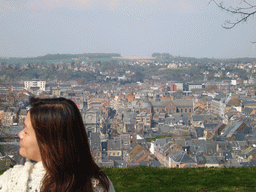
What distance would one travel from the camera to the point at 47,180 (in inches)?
27.9

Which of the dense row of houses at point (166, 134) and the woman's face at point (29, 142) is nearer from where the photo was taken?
the woman's face at point (29, 142)

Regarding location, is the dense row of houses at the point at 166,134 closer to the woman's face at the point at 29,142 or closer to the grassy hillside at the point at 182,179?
the grassy hillside at the point at 182,179

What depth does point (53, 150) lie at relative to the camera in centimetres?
70

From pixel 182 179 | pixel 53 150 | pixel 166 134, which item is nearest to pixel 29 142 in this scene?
pixel 53 150

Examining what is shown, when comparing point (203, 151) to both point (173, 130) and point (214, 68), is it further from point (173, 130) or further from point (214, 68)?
point (214, 68)

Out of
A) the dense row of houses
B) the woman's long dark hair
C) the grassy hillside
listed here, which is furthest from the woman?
the dense row of houses

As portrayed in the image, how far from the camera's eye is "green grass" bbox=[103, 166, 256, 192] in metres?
2.90

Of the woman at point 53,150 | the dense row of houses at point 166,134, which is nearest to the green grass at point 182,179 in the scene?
the dense row of houses at point 166,134

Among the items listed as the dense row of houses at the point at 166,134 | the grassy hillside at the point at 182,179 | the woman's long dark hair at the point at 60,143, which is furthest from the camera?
the dense row of houses at the point at 166,134

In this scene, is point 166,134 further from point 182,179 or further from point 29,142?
point 29,142

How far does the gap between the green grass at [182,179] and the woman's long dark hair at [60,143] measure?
2244mm

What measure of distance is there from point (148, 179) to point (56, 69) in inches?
2342

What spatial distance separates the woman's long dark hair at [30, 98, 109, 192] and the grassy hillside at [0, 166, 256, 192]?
7.36 ft

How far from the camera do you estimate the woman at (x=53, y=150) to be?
2.31 feet
